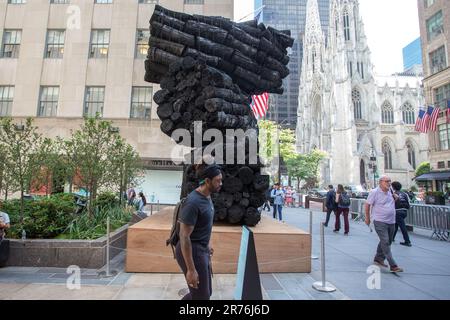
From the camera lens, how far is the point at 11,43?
23000mm

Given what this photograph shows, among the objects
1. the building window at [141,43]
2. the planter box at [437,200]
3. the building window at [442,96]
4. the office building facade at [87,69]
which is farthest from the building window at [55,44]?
the building window at [442,96]

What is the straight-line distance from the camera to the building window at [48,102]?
2202 centimetres

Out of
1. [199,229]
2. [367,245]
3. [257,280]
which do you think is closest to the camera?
[199,229]

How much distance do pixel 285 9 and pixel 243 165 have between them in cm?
13540

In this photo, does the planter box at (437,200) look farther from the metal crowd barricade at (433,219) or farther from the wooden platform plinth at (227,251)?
the wooden platform plinth at (227,251)

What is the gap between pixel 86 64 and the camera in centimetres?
2219

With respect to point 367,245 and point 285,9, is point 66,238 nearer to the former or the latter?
point 367,245

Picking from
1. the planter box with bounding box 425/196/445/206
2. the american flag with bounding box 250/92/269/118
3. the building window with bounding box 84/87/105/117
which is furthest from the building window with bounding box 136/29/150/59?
the planter box with bounding box 425/196/445/206

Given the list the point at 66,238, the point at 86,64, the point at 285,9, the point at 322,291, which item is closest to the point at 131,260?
the point at 66,238

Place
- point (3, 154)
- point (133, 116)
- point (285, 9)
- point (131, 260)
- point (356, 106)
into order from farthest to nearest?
point (285, 9), point (356, 106), point (133, 116), point (3, 154), point (131, 260)

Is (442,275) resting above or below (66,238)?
below

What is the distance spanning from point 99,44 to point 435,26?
3360 centimetres

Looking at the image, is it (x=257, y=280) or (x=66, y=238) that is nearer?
(x=257, y=280)

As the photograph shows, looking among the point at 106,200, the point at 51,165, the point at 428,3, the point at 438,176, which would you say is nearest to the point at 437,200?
the point at 438,176
